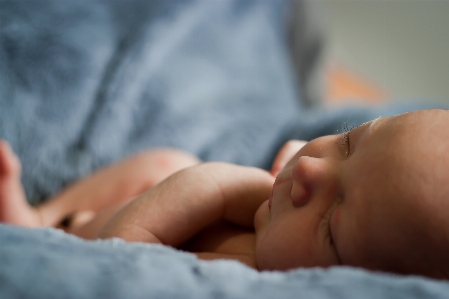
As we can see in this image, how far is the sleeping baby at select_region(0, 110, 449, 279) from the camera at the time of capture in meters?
0.45

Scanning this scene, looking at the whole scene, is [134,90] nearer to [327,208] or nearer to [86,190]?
[86,190]

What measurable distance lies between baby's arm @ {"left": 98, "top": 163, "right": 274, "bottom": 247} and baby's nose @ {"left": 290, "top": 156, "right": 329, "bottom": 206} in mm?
138

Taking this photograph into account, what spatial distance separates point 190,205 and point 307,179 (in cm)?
18

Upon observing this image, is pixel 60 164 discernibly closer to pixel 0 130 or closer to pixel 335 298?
pixel 0 130

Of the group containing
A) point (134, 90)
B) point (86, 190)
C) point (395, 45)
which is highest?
point (395, 45)

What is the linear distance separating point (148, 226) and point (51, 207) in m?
0.44

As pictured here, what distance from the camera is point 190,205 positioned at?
63 centimetres

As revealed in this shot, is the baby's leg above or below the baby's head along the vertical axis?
below

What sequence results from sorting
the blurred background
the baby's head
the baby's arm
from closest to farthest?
the baby's head, the baby's arm, the blurred background

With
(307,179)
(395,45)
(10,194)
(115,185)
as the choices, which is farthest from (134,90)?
(395,45)

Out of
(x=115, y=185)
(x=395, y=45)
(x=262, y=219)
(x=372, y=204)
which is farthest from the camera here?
(x=395, y=45)

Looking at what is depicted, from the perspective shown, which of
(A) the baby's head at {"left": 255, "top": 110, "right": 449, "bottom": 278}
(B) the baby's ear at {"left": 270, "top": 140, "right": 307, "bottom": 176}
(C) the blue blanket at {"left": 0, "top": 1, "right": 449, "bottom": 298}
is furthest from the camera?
(C) the blue blanket at {"left": 0, "top": 1, "right": 449, "bottom": 298}

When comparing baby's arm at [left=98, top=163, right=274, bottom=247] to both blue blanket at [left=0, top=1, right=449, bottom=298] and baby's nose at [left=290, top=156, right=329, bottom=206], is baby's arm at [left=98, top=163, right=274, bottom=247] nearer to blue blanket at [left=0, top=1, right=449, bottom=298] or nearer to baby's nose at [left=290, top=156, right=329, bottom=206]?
baby's nose at [left=290, top=156, right=329, bottom=206]

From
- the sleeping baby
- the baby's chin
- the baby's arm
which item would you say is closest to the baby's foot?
the sleeping baby
